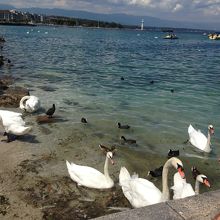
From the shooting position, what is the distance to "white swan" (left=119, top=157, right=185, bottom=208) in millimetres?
8445

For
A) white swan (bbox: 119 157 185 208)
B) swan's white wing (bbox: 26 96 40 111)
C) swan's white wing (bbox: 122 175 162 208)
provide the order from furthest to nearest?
swan's white wing (bbox: 26 96 40 111) < swan's white wing (bbox: 122 175 162 208) < white swan (bbox: 119 157 185 208)

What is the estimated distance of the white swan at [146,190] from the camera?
8445mm

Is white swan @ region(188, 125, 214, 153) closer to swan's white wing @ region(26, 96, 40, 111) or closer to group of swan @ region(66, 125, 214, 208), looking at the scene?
group of swan @ region(66, 125, 214, 208)

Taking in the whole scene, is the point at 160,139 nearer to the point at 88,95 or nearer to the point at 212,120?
the point at 212,120

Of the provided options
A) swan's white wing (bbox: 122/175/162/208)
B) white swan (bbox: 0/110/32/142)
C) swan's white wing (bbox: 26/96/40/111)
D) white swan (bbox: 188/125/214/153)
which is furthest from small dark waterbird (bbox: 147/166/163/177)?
swan's white wing (bbox: 26/96/40/111)

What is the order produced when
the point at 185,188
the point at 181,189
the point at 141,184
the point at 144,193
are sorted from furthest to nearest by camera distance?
the point at 181,189 → the point at 185,188 → the point at 141,184 → the point at 144,193

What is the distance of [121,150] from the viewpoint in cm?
1312

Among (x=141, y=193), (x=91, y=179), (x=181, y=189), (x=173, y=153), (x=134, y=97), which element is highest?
(x=141, y=193)

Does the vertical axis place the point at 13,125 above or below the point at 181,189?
above

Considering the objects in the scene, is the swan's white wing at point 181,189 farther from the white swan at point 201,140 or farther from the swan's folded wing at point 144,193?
the white swan at point 201,140

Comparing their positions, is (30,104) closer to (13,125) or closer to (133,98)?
(13,125)

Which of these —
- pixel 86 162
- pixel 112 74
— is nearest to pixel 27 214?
pixel 86 162

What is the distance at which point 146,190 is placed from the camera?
28.6 ft

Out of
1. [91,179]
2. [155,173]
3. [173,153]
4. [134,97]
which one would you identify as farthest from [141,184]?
[134,97]
